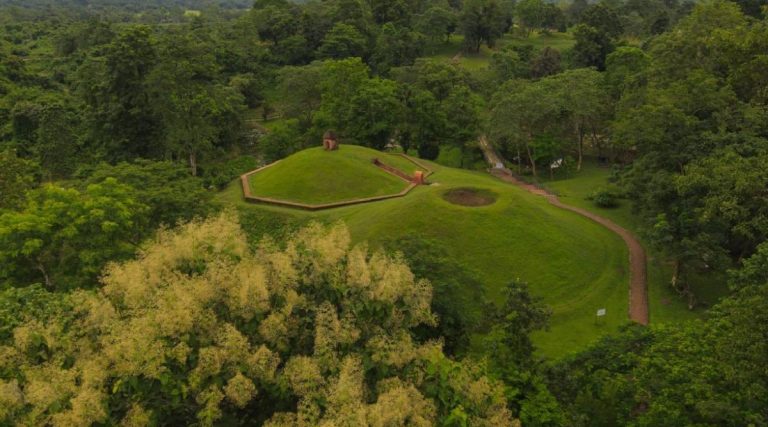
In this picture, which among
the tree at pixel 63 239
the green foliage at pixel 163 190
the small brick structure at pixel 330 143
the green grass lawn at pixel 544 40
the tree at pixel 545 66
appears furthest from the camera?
the green grass lawn at pixel 544 40

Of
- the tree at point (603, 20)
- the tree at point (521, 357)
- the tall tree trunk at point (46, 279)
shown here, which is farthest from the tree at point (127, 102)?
the tree at point (603, 20)

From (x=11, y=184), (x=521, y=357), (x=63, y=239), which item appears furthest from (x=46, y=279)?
(x=521, y=357)

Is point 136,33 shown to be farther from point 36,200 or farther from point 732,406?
point 732,406

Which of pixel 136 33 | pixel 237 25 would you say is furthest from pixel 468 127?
pixel 237 25

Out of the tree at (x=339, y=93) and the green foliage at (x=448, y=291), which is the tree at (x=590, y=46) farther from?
the green foliage at (x=448, y=291)

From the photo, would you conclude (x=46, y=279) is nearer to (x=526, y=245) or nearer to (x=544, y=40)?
(x=526, y=245)

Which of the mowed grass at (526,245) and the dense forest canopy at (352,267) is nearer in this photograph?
the dense forest canopy at (352,267)

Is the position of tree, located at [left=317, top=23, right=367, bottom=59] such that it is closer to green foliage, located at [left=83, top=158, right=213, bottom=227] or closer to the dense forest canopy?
the dense forest canopy
